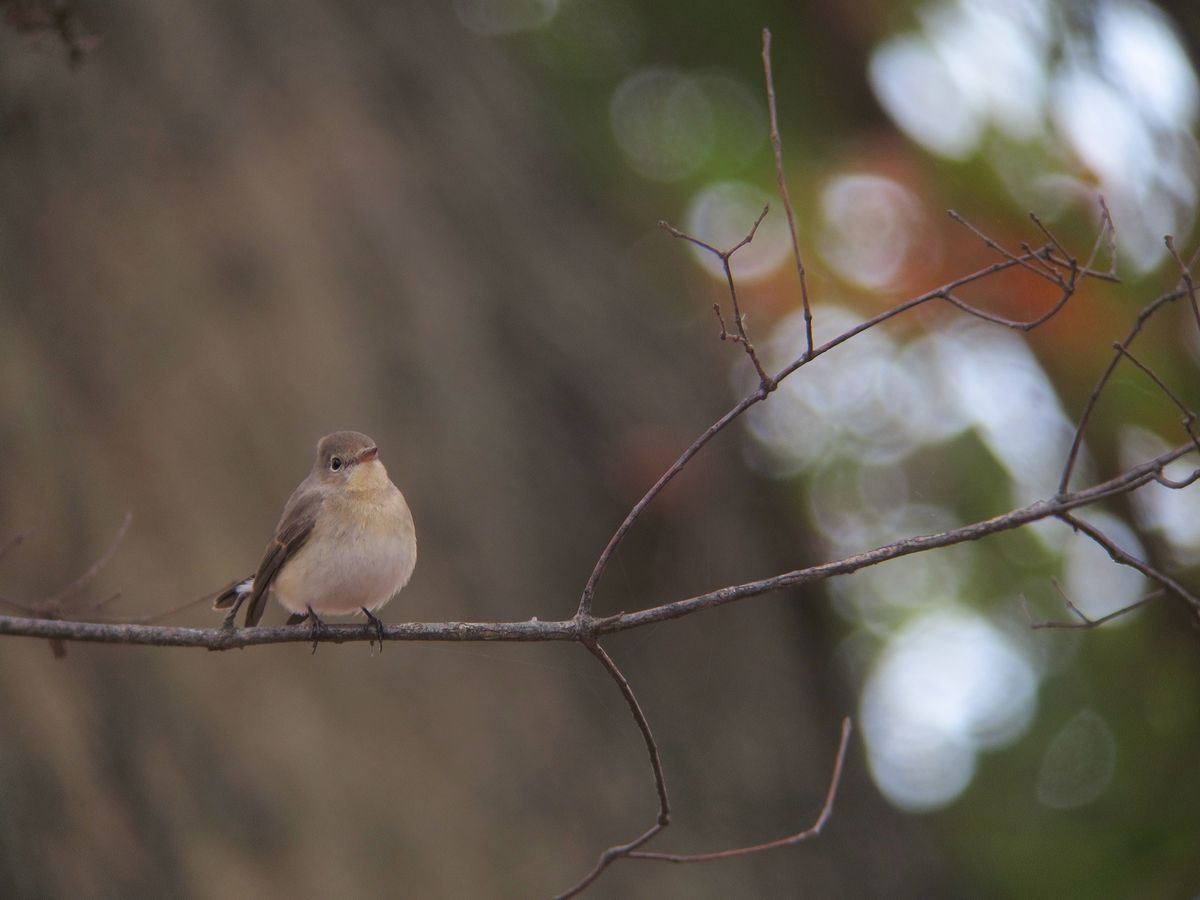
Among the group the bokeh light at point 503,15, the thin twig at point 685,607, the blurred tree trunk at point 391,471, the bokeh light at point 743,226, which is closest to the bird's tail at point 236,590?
the thin twig at point 685,607

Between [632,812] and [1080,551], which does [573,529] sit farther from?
[1080,551]

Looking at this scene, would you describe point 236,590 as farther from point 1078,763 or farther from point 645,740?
point 1078,763

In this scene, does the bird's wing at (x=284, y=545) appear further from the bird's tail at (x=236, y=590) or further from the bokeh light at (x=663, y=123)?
the bokeh light at (x=663, y=123)

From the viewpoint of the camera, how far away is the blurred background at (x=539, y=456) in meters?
5.47

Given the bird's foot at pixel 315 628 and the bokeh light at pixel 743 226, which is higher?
the bokeh light at pixel 743 226

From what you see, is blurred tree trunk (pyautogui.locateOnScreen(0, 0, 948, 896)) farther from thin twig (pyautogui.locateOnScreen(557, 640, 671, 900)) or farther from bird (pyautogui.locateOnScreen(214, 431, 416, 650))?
thin twig (pyautogui.locateOnScreen(557, 640, 671, 900))

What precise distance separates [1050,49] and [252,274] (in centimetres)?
454

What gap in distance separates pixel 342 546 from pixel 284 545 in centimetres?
23

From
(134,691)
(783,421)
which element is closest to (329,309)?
(134,691)

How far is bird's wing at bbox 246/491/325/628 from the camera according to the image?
366 centimetres

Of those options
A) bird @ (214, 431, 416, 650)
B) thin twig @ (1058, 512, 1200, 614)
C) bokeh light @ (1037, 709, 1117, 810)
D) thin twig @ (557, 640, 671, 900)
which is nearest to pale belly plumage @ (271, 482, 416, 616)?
bird @ (214, 431, 416, 650)

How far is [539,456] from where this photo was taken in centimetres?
734

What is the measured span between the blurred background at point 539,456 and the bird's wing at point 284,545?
1809mm

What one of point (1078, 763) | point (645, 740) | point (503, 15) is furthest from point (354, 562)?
point (503, 15)
